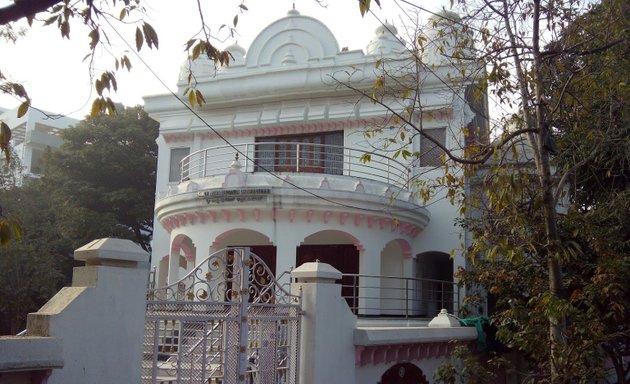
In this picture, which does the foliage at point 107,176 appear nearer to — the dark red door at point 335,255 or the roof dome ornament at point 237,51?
the roof dome ornament at point 237,51

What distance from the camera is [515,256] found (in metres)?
6.92

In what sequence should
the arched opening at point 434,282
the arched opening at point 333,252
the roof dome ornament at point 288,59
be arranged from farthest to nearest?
the roof dome ornament at point 288,59
the arched opening at point 434,282
the arched opening at point 333,252

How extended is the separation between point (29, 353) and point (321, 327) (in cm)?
365

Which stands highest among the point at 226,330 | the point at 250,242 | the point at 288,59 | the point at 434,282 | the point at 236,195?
the point at 288,59

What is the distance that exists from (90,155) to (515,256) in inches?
875

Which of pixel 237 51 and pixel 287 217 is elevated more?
pixel 237 51

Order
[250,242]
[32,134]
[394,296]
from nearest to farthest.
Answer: [394,296] → [250,242] → [32,134]

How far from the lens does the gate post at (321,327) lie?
7.29 m

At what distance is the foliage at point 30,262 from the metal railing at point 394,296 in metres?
10.9

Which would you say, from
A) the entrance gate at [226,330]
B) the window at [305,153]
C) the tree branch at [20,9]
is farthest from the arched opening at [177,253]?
the tree branch at [20,9]

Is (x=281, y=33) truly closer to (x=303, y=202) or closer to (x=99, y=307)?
(x=303, y=202)

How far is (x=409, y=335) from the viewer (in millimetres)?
9062

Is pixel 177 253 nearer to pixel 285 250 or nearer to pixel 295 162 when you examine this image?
pixel 285 250

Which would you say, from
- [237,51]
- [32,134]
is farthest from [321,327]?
[32,134]
